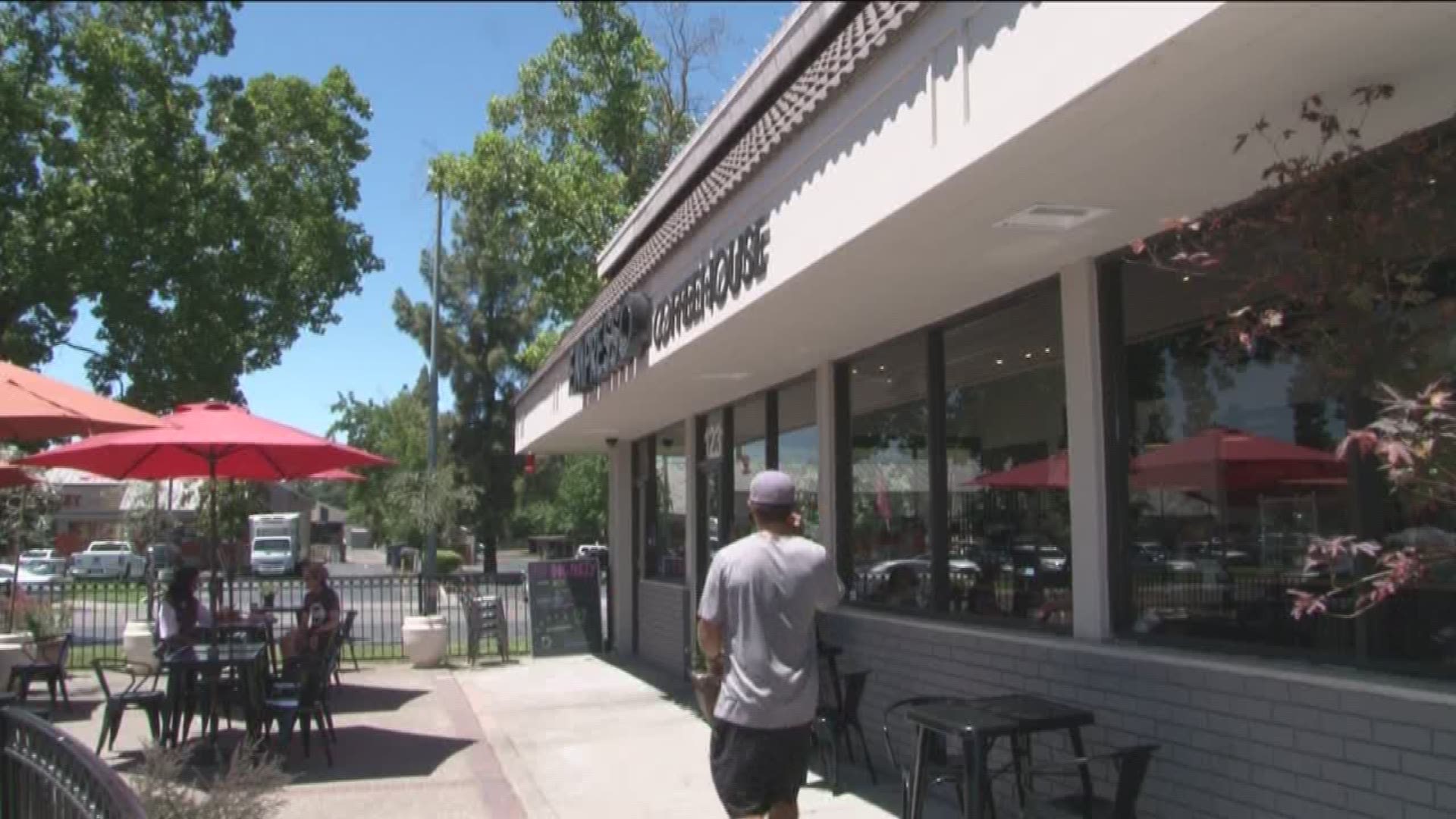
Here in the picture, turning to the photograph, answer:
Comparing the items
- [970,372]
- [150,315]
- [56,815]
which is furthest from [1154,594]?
[150,315]

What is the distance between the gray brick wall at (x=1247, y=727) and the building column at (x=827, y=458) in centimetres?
253

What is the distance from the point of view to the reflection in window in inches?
169

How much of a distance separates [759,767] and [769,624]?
1.70ft

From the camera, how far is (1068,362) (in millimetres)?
6191

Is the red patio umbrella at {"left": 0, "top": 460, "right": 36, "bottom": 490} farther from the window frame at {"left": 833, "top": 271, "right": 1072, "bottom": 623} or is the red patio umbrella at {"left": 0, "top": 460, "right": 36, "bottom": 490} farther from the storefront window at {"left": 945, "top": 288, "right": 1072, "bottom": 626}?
the storefront window at {"left": 945, "top": 288, "right": 1072, "bottom": 626}

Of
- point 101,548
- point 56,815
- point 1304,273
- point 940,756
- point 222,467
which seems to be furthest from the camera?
point 101,548

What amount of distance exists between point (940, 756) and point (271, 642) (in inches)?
288

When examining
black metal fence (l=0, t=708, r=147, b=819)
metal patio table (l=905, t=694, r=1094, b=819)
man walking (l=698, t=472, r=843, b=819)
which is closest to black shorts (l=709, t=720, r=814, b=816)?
man walking (l=698, t=472, r=843, b=819)

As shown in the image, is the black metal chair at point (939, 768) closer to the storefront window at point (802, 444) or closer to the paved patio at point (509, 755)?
the paved patio at point (509, 755)

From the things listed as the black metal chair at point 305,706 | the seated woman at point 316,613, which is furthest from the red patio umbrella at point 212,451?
the black metal chair at point 305,706

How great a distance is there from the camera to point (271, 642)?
440 inches

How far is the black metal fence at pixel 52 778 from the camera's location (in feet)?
11.5

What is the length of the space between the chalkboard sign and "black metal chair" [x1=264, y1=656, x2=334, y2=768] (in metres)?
6.87

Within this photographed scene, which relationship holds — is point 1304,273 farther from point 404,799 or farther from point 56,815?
point 404,799
